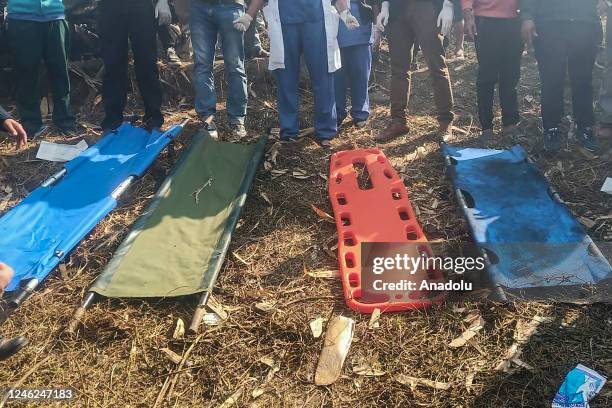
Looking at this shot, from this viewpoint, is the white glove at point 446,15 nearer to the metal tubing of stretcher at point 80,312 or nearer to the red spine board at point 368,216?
the red spine board at point 368,216

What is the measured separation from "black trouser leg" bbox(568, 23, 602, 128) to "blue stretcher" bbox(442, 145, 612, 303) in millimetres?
877

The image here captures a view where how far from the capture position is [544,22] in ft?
14.4

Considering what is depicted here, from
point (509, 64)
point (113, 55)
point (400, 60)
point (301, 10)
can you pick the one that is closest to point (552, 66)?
point (509, 64)

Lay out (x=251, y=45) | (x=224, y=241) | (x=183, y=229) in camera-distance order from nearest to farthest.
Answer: (x=224, y=241)
(x=183, y=229)
(x=251, y=45)

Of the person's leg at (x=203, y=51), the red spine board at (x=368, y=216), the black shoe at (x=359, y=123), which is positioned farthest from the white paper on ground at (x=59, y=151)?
the black shoe at (x=359, y=123)

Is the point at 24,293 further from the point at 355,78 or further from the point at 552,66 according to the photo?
the point at 552,66

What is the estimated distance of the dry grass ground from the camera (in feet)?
7.60

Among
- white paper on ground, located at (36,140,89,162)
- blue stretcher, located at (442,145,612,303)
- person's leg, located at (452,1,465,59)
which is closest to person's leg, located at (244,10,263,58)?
white paper on ground, located at (36,140,89,162)

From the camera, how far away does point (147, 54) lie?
480cm

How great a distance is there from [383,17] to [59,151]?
3307 mm

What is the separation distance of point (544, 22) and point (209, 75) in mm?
3112

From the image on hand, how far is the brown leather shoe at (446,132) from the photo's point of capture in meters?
4.88

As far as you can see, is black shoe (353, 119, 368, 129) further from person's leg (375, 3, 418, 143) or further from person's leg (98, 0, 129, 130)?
person's leg (98, 0, 129, 130)

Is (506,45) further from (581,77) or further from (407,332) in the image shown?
(407,332)
